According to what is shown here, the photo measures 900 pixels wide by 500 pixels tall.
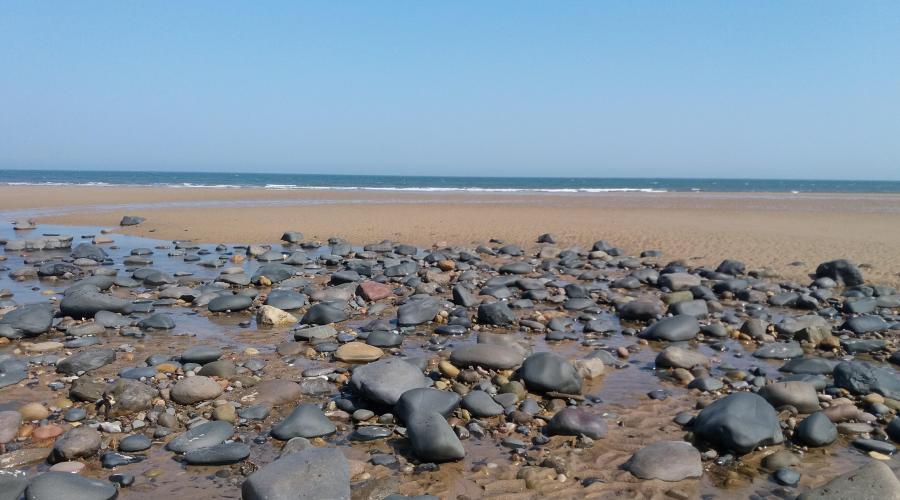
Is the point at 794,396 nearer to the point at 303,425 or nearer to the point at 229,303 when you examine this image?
the point at 303,425

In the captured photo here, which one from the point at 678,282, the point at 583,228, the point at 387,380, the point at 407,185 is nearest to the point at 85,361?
the point at 387,380

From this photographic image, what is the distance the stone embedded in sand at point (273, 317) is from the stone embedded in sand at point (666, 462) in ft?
16.8

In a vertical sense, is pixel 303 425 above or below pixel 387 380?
below

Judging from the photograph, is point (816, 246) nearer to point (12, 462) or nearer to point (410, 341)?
point (410, 341)

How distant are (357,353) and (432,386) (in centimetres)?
134

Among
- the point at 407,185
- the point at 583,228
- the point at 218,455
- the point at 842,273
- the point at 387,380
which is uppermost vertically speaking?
the point at 407,185

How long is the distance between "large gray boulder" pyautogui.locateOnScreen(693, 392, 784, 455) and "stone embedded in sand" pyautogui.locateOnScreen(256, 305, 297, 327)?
5239 millimetres

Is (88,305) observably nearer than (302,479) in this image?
No

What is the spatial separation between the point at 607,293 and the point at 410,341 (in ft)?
13.5

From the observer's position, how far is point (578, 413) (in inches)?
199

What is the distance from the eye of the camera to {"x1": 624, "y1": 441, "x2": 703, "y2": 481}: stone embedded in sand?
4273 mm

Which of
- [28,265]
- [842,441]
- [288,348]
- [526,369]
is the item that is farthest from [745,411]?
[28,265]

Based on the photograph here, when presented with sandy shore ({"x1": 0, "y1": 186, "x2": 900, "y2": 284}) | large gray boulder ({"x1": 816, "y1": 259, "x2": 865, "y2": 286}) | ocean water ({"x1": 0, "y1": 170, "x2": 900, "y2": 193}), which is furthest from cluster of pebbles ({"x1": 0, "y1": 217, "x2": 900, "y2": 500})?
ocean water ({"x1": 0, "y1": 170, "x2": 900, "y2": 193})

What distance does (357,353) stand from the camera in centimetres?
678
